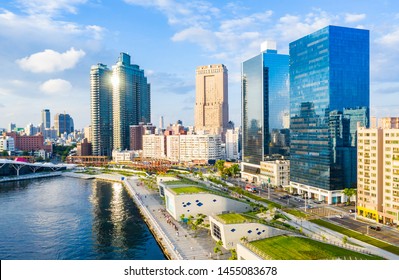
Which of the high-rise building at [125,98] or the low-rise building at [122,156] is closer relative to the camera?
the low-rise building at [122,156]

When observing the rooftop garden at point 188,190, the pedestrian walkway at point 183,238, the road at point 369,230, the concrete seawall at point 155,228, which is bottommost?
the concrete seawall at point 155,228

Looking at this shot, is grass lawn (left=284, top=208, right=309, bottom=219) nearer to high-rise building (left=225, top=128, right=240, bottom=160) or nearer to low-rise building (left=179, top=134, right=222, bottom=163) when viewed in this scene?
low-rise building (left=179, top=134, right=222, bottom=163)

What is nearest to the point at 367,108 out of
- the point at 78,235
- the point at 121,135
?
the point at 78,235

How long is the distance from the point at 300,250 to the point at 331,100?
36830mm

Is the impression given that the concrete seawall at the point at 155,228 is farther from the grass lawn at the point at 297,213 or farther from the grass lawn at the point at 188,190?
the grass lawn at the point at 297,213

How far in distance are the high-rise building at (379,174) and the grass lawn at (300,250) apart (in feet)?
63.4

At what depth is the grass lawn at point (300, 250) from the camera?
2605 cm

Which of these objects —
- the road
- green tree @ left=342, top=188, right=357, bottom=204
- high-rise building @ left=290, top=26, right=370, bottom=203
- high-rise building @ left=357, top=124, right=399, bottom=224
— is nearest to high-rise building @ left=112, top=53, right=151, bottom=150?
high-rise building @ left=290, top=26, right=370, bottom=203

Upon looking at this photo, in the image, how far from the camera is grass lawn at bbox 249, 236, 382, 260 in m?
26.0

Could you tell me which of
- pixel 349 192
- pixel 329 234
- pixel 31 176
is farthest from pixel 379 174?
pixel 31 176

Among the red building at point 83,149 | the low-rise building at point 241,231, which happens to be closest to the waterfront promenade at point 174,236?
the low-rise building at point 241,231

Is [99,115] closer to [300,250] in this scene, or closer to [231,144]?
[231,144]

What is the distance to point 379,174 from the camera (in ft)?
151

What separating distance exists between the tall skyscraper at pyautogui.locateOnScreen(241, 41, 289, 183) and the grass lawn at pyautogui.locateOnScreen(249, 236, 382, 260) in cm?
5872
